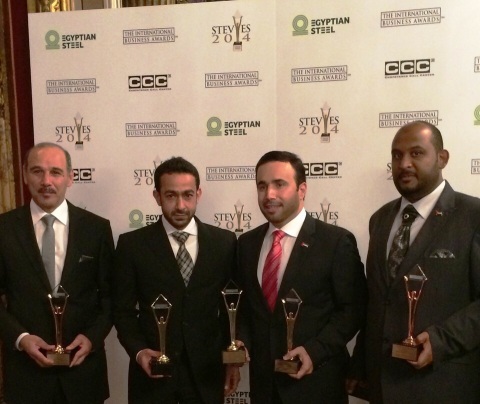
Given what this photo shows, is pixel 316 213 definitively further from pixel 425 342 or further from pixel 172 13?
pixel 172 13

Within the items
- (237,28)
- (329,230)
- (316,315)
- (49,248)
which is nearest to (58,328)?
(49,248)

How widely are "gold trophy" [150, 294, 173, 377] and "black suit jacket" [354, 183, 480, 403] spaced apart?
0.94 m

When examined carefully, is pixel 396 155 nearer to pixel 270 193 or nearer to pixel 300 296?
pixel 270 193

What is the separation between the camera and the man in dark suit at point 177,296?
234 cm

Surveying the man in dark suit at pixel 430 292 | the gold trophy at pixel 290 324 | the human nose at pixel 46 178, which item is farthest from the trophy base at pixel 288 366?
the human nose at pixel 46 178

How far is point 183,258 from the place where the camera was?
2387 mm

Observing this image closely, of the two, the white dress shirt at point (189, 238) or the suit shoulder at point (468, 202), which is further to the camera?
the white dress shirt at point (189, 238)

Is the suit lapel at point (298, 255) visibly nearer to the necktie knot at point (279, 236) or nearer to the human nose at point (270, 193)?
the necktie knot at point (279, 236)

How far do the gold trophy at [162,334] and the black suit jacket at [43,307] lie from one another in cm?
36

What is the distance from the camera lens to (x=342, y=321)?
2.19m

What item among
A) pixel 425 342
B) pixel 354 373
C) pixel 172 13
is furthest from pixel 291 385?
pixel 172 13

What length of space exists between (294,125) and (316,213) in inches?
23.2

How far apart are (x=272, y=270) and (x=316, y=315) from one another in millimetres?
283

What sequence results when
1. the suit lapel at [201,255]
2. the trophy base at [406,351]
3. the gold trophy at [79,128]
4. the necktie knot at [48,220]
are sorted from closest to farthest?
the trophy base at [406,351]
the suit lapel at [201,255]
the necktie knot at [48,220]
the gold trophy at [79,128]
